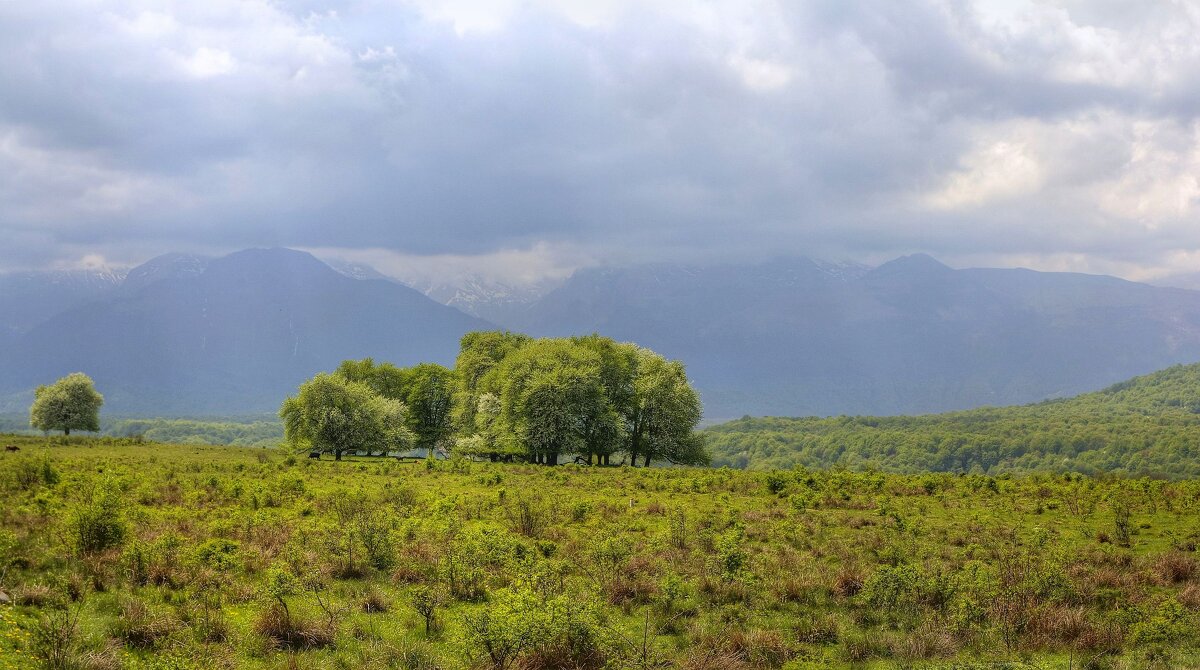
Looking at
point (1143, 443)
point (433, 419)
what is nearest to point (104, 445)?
point (433, 419)

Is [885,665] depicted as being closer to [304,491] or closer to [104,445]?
[304,491]

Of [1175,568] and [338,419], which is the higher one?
[338,419]

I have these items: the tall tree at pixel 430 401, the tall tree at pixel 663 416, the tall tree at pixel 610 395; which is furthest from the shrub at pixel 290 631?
the tall tree at pixel 430 401

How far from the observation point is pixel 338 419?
221 ft

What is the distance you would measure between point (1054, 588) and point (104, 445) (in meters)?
70.0

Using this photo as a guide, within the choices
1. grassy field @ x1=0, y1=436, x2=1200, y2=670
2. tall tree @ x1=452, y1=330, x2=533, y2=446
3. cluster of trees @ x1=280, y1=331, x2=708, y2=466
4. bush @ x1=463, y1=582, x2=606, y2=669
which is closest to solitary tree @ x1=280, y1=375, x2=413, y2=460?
cluster of trees @ x1=280, y1=331, x2=708, y2=466

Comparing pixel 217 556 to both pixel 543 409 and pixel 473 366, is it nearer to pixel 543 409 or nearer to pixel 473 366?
pixel 543 409

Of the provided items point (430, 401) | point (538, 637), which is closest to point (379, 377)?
point (430, 401)

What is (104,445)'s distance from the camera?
58.6 meters

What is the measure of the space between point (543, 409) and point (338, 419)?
2207 cm

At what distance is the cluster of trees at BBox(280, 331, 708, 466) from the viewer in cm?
6325

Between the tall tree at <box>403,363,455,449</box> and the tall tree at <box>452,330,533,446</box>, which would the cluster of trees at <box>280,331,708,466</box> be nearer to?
the tall tree at <box>452,330,533,446</box>

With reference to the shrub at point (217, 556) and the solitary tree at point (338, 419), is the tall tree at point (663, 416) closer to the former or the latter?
the solitary tree at point (338, 419)

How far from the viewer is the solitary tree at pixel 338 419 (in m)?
67.6
